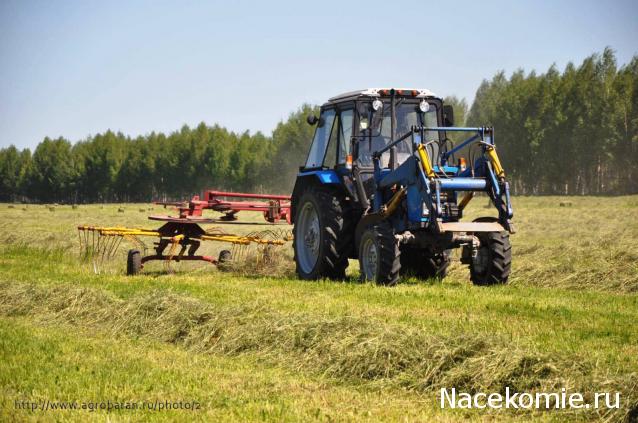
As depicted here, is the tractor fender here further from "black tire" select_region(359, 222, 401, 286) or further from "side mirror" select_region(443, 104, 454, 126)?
"side mirror" select_region(443, 104, 454, 126)

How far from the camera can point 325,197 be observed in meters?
13.0

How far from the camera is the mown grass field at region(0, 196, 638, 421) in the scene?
5.79 m

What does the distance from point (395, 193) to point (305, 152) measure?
63724mm

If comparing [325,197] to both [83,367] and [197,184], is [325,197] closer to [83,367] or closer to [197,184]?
[83,367]

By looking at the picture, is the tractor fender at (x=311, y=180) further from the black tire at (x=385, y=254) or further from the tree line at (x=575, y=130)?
the tree line at (x=575, y=130)

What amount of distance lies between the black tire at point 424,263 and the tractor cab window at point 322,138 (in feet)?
6.36

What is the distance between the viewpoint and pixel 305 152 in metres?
75.7

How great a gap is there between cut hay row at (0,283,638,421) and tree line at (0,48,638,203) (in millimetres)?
51049

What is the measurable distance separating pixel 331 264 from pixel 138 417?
24.6ft

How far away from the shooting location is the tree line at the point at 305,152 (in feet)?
197

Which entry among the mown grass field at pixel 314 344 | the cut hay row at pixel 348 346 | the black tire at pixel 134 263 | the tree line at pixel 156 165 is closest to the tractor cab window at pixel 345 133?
the mown grass field at pixel 314 344

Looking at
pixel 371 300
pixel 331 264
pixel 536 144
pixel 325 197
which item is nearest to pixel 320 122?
pixel 325 197

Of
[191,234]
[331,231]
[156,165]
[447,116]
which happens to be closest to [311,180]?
[331,231]

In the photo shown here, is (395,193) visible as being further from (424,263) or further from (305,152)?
(305,152)
